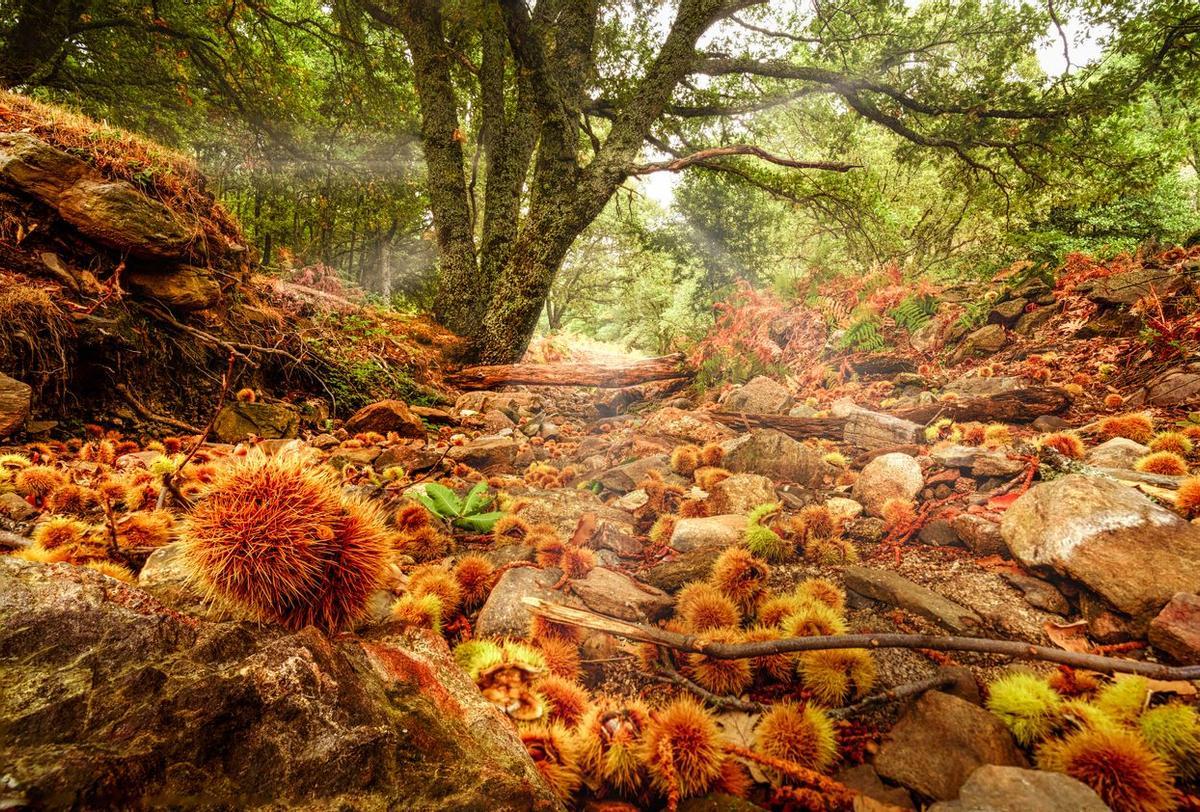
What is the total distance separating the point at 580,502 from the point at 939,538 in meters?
2.02

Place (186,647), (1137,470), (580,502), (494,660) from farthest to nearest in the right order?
(580,502) < (1137,470) < (494,660) < (186,647)

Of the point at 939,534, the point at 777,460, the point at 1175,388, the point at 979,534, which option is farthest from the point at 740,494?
the point at 1175,388

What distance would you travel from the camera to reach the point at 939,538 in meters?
2.43

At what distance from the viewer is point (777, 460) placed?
3303mm

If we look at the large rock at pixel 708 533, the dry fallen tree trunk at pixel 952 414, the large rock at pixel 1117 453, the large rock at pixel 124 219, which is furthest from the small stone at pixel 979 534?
the large rock at pixel 124 219

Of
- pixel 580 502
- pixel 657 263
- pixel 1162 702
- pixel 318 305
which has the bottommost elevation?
pixel 580 502

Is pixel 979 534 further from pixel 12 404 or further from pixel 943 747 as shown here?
pixel 12 404

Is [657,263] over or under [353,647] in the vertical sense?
over

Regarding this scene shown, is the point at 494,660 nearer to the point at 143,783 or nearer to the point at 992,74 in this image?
the point at 143,783

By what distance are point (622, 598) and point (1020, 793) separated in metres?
1.24

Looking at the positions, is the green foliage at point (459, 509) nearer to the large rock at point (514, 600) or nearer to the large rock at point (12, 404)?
the large rock at point (514, 600)

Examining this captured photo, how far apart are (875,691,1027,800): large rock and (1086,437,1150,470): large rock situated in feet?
6.97

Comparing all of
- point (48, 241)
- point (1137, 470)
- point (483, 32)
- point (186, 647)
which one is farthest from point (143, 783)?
point (483, 32)

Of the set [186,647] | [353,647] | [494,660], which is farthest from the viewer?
[494,660]
